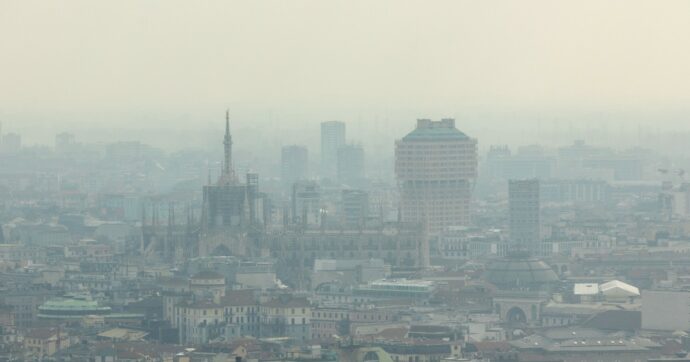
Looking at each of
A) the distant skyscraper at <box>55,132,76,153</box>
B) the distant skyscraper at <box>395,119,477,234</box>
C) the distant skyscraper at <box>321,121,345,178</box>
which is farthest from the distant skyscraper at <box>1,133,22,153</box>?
the distant skyscraper at <box>395,119,477,234</box>

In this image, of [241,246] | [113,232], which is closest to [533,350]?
[241,246]

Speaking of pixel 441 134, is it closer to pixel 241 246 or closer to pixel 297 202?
pixel 297 202

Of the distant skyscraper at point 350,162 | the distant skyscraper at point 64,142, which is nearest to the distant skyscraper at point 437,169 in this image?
the distant skyscraper at point 64,142

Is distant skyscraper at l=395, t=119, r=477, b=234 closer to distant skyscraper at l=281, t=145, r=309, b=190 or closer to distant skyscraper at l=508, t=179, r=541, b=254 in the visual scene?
distant skyscraper at l=508, t=179, r=541, b=254

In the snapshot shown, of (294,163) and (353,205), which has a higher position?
(294,163)

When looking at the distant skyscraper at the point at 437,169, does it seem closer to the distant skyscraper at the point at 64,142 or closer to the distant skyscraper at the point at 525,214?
the distant skyscraper at the point at 525,214

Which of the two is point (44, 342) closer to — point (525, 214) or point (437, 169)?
point (525, 214)

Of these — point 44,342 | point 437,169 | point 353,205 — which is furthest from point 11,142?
point 44,342
